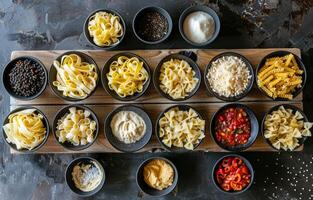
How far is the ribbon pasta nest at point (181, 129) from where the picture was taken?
3.24 metres

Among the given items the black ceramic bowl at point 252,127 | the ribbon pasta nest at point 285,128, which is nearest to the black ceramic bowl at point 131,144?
the black ceramic bowl at point 252,127

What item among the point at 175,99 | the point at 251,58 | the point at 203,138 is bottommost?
the point at 203,138

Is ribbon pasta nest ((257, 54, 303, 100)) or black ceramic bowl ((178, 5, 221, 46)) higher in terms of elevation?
black ceramic bowl ((178, 5, 221, 46))

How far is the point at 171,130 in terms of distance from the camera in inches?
129

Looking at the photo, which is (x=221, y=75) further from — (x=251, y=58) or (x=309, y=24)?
(x=309, y=24)

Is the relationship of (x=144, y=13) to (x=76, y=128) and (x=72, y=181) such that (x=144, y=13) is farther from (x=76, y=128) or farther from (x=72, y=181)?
(x=72, y=181)

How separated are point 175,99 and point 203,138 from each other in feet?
1.10

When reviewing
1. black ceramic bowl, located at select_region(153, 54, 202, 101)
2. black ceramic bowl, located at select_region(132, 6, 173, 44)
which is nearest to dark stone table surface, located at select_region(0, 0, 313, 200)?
black ceramic bowl, located at select_region(132, 6, 173, 44)

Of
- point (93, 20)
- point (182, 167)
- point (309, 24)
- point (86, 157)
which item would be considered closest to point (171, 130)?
point (182, 167)

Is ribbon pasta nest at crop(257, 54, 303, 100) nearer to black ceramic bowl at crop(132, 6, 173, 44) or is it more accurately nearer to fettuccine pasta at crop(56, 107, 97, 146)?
black ceramic bowl at crop(132, 6, 173, 44)

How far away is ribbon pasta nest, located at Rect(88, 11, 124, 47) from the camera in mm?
3359

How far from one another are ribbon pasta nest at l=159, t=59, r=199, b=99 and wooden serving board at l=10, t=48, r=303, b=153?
10 cm

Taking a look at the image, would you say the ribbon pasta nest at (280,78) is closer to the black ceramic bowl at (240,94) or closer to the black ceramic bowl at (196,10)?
the black ceramic bowl at (240,94)

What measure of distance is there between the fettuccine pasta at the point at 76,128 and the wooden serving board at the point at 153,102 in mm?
104
